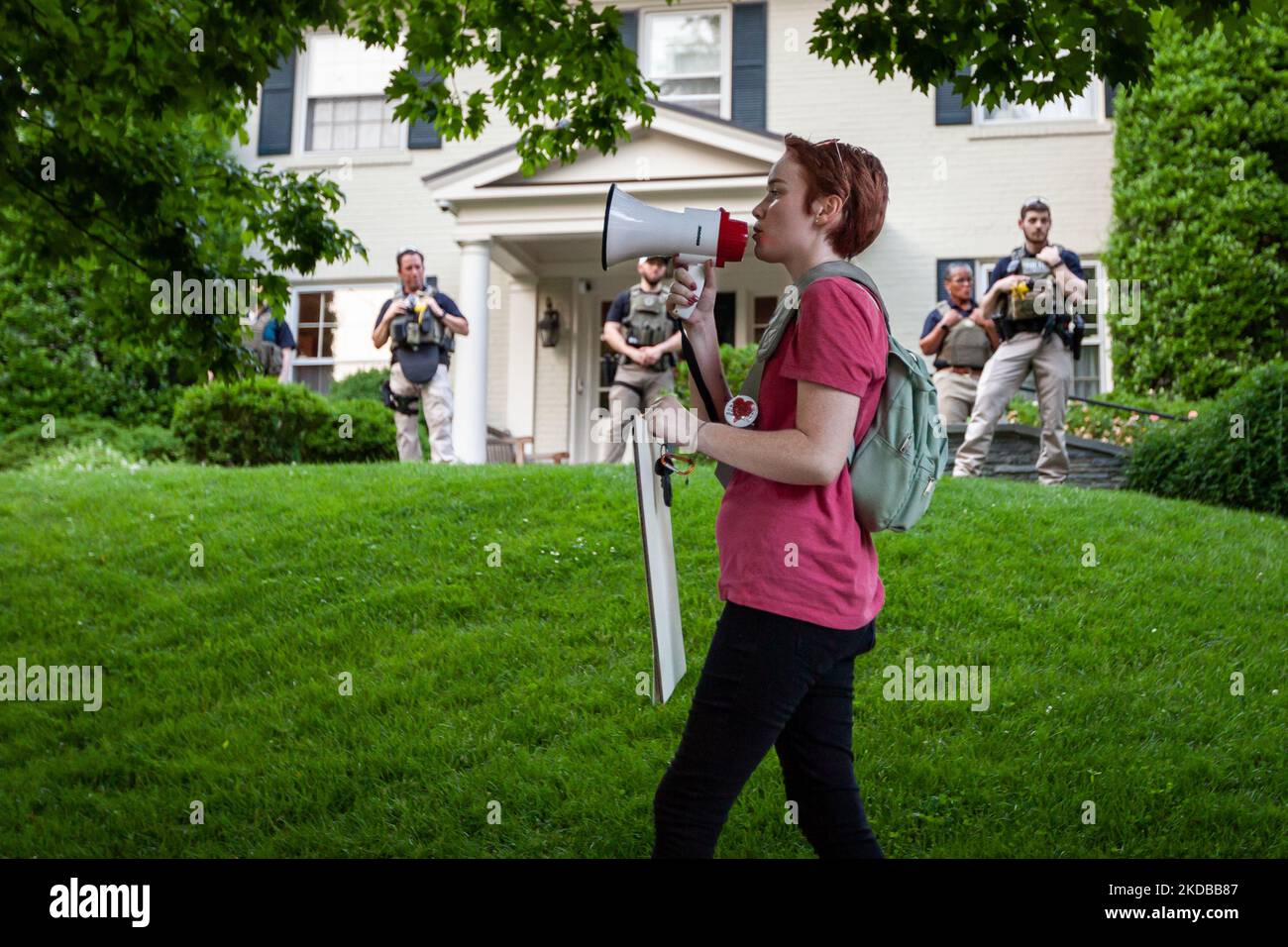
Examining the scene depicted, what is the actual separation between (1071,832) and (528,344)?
515 inches

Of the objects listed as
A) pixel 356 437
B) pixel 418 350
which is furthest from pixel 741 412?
pixel 356 437

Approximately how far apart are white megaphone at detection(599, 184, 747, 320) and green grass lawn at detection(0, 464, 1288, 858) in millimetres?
2315

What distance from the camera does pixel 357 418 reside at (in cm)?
1353

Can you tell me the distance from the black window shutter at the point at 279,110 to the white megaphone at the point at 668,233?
15.7 metres

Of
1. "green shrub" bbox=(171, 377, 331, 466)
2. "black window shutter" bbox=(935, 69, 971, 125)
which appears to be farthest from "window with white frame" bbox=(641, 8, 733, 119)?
"green shrub" bbox=(171, 377, 331, 466)

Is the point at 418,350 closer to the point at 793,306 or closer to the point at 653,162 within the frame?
the point at 653,162

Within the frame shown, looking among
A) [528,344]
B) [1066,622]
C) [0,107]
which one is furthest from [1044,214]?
[528,344]

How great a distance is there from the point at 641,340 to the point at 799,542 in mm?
7256

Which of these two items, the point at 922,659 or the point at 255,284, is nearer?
the point at 922,659

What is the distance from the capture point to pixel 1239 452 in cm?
Answer: 907

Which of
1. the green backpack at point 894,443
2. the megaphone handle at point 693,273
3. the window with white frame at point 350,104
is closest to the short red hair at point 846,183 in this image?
the green backpack at point 894,443

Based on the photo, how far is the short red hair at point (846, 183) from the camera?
244 centimetres

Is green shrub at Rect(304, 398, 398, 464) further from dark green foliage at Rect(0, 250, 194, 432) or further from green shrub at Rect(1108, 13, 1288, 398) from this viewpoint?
green shrub at Rect(1108, 13, 1288, 398)
